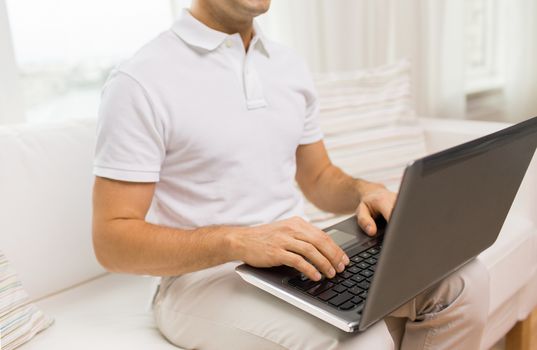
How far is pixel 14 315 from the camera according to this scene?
1006mm

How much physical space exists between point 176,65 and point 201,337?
487 mm

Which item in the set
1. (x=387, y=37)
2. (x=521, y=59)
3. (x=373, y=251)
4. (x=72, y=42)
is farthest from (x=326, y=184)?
(x=521, y=59)

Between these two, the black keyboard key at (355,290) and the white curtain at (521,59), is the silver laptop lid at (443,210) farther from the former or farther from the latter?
the white curtain at (521,59)

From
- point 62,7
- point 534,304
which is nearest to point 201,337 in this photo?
point 62,7

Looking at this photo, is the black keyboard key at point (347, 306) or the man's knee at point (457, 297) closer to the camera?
the black keyboard key at point (347, 306)

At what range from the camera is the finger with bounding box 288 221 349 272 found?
0.87m

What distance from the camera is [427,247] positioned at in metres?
0.76

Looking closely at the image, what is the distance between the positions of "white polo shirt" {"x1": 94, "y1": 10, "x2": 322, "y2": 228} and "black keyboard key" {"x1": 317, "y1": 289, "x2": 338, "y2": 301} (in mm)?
319

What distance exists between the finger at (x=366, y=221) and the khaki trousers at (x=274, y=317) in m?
0.14

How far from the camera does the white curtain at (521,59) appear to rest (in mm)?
2602

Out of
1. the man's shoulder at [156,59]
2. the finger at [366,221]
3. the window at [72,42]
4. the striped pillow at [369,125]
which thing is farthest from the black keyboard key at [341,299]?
the window at [72,42]

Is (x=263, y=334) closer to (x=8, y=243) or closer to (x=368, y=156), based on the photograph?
(x=8, y=243)

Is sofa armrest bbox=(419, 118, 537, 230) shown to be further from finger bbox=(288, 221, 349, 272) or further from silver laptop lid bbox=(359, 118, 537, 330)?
finger bbox=(288, 221, 349, 272)

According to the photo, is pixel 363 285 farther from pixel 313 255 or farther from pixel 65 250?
pixel 65 250
